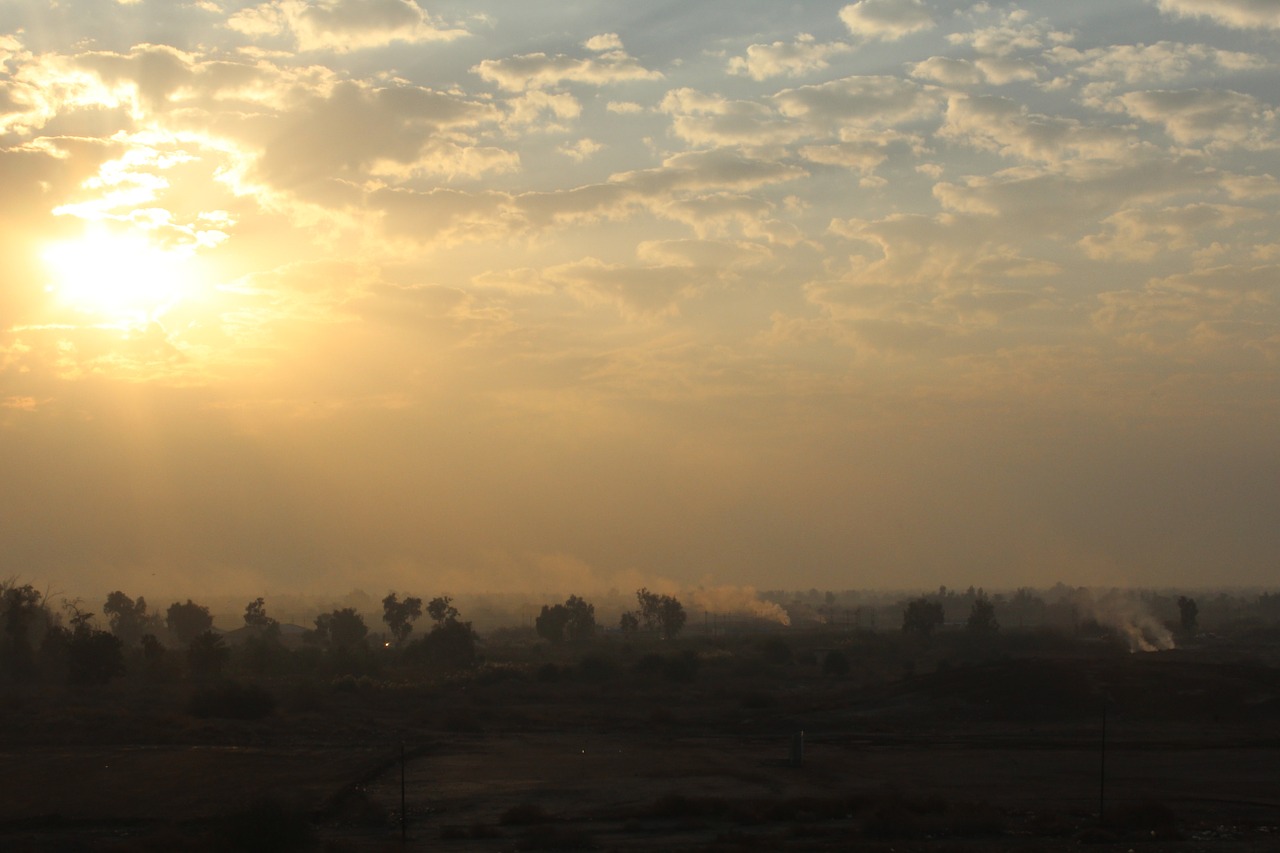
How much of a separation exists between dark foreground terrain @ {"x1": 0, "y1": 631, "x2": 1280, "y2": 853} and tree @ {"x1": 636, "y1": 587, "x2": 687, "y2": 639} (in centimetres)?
6120

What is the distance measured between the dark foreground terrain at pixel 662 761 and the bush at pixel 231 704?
9.1 inches

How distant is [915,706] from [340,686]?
41.2 meters

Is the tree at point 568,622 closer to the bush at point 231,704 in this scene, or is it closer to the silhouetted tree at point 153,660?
the silhouetted tree at point 153,660

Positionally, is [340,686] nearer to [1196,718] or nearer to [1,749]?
[1,749]

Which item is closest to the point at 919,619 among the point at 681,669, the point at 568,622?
the point at 681,669

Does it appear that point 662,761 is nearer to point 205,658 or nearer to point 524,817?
point 524,817

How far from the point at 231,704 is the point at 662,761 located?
104 feet

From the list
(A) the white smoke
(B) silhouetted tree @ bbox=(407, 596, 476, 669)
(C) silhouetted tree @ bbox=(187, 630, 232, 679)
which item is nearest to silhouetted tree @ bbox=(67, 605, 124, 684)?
(C) silhouetted tree @ bbox=(187, 630, 232, 679)

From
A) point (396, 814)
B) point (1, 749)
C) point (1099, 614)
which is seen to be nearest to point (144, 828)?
point (396, 814)

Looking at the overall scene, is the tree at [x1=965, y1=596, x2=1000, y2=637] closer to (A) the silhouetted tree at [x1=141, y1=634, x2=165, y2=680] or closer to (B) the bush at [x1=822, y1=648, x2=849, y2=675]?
(B) the bush at [x1=822, y1=648, x2=849, y2=675]

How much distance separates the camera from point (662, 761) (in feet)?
178

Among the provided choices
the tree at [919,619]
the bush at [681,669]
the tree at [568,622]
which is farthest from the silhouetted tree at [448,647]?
the tree at [919,619]

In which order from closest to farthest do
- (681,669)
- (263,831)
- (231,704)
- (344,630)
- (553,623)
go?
(263,831), (231,704), (681,669), (344,630), (553,623)

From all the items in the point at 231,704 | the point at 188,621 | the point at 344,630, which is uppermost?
the point at 188,621
